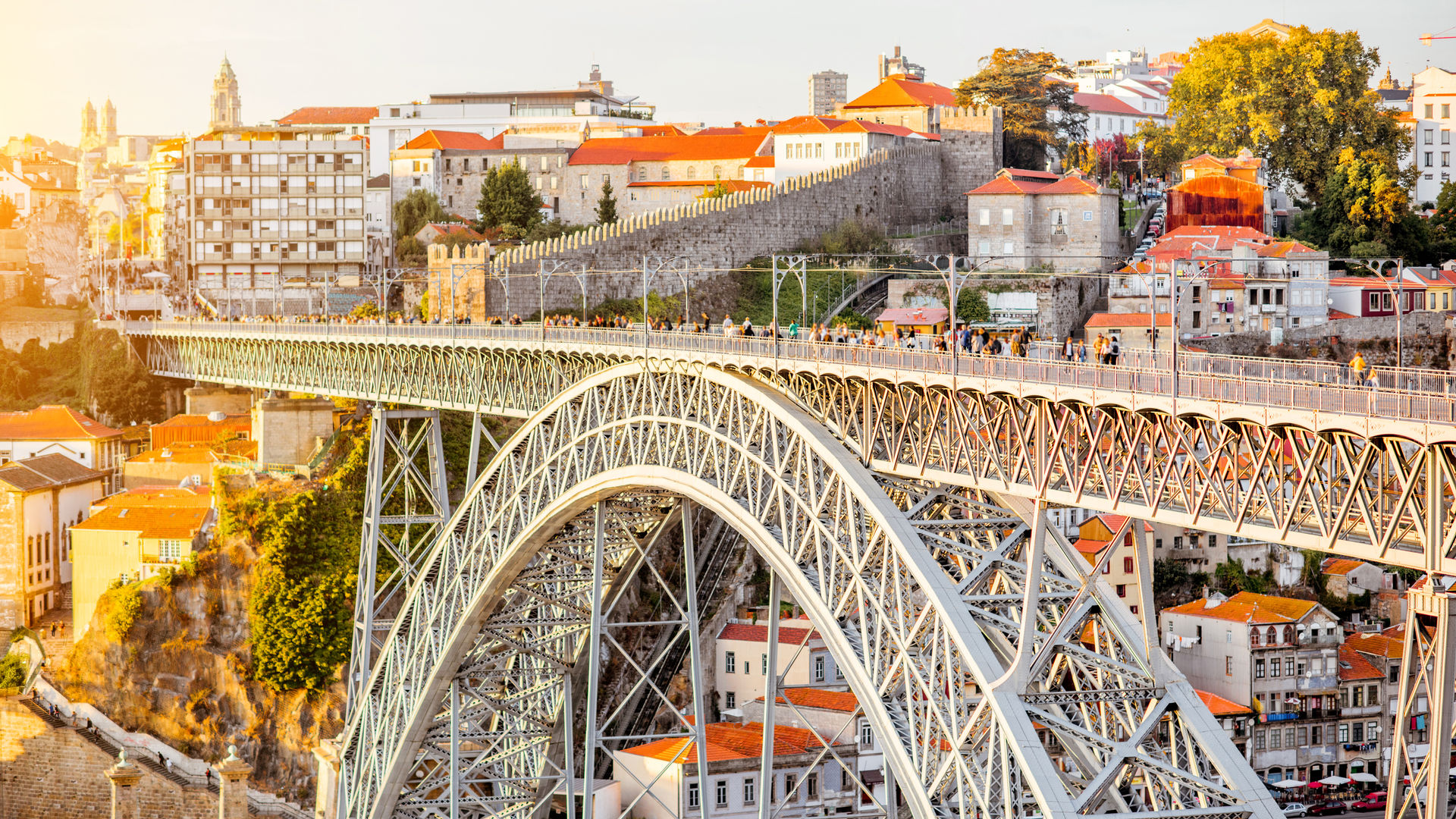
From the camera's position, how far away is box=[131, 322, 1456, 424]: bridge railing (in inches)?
703

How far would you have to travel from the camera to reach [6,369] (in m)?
82.3

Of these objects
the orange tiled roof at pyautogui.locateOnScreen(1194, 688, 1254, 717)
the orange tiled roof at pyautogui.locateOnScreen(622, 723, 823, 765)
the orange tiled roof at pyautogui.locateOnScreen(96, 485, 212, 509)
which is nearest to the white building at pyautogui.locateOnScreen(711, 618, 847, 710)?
the orange tiled roof at pyautogui.locateOnScreen(622, 723, 823, 765)

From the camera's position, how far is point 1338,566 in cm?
6550

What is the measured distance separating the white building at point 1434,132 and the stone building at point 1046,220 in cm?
1797

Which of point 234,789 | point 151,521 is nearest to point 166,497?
point 151,521

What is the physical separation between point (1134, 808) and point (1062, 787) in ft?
18.5

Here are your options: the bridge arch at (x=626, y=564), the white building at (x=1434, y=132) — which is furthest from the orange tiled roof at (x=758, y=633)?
the white building at (x=1434, y=132)

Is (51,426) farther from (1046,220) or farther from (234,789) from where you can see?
(1046,220)

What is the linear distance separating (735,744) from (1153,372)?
31560mm

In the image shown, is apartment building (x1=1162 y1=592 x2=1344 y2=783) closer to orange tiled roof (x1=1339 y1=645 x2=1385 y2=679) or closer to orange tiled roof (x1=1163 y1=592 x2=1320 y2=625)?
orange tiled roof (x1=1163 y1=592 x2=1320 y2=625)

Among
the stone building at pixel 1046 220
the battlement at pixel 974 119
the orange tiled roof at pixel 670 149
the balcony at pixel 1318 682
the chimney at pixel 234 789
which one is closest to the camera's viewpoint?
the chimney at pixel 234 789

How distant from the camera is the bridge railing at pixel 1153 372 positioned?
17.9 m

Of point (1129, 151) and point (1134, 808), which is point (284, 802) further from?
point (1129, 151)

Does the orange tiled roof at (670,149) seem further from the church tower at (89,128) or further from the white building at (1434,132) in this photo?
the church tower at (89,128)
